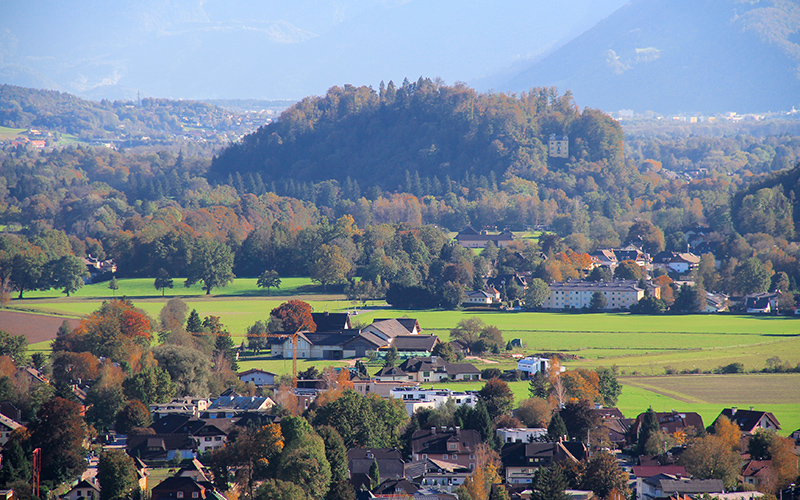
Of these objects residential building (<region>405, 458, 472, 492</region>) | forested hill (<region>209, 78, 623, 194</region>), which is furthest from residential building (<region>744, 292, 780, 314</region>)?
forested hill (<region>209, 78, 623, 194</region>)

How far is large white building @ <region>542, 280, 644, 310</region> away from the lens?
216ft

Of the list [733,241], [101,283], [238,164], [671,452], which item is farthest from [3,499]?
[238,164]

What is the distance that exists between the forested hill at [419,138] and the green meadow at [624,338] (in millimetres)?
57772

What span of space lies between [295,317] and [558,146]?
8214 cm

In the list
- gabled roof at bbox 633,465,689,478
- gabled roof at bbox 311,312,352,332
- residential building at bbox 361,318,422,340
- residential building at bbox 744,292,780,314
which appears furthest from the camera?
residential building at bbox 744,292,780,314

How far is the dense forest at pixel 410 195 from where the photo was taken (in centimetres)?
7744

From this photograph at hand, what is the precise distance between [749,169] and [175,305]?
108 meters

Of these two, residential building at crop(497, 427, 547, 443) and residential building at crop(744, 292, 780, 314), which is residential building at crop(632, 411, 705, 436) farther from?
residential building at crop(744, 292, 780, 314)

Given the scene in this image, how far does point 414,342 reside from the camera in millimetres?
48688

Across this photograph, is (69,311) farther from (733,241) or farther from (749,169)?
(749,169)

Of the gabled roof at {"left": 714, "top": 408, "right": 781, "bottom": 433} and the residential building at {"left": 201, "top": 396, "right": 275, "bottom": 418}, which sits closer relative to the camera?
the gabled roof at {"left": 714, "top": 408, "right": 781, "bottom": 433}

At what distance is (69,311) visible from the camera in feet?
198

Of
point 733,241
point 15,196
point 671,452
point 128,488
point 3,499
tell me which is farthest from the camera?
point 15,196

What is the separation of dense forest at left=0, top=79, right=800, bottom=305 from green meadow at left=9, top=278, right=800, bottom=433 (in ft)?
15.6
